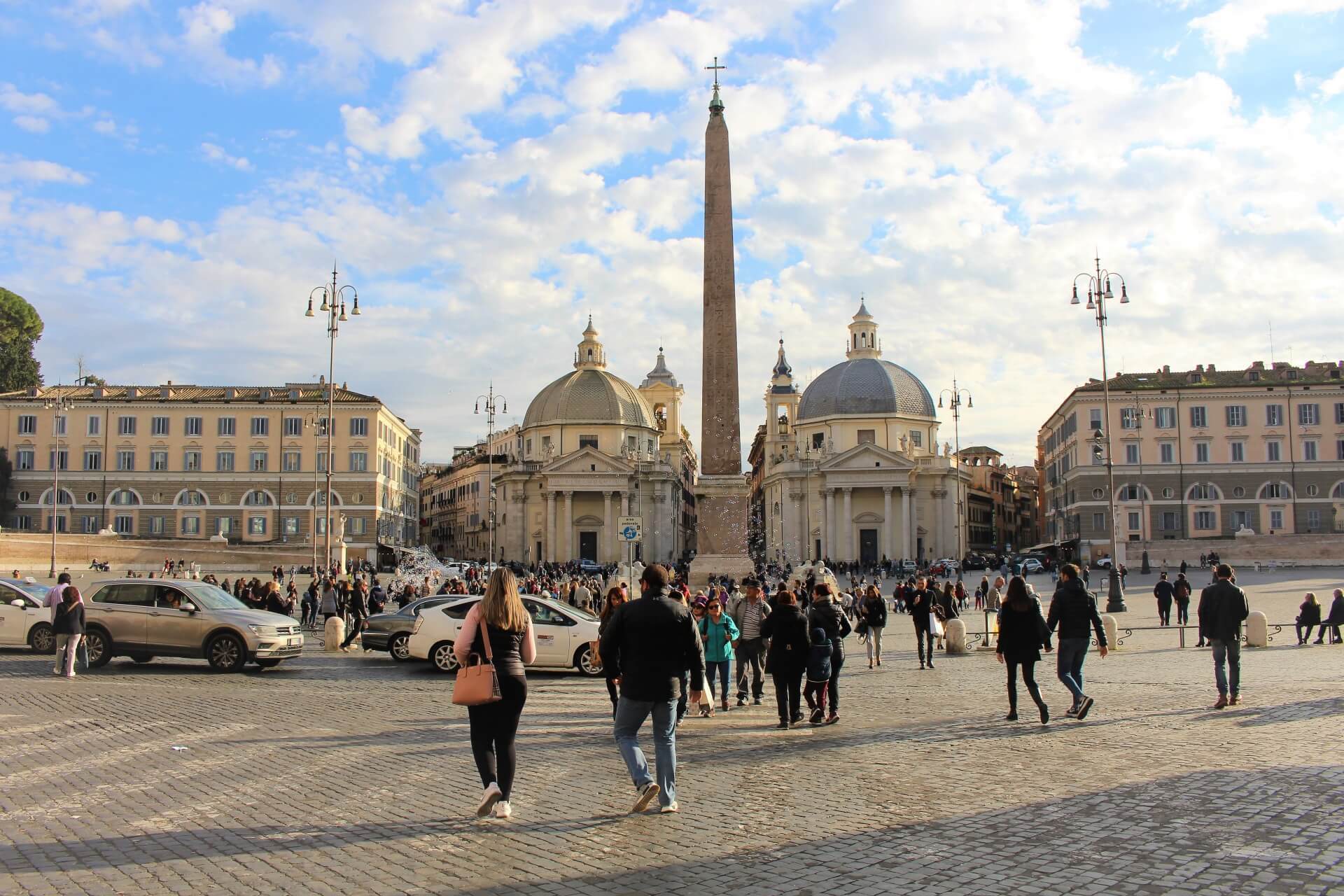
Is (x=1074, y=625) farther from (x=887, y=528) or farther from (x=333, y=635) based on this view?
(x=887, y=528)

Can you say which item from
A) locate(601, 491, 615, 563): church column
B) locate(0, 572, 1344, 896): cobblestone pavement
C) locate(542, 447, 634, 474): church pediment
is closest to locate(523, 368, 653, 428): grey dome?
locate(542, 447, 634, 474): church pediment

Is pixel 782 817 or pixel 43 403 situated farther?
pixel 43 403

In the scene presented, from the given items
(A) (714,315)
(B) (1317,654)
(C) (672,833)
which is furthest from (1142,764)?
(A) (714,315)

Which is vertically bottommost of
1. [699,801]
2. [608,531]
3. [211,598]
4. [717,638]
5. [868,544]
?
[699,801]

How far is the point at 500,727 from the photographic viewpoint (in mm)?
6934

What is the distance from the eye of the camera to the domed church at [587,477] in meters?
83.8

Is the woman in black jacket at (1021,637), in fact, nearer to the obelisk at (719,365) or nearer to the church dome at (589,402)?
the obelisk at (719,365)

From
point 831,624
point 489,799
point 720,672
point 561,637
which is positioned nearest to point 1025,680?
point 831,624

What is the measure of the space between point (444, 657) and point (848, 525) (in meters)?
67.0

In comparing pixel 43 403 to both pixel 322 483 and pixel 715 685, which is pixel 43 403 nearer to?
pixel 322 483

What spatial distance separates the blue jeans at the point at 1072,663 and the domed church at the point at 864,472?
70.0 meters

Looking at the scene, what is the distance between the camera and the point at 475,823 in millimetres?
6977

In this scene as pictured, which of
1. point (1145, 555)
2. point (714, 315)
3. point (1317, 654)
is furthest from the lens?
point (1145, 555)

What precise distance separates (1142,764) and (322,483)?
65.9 m
